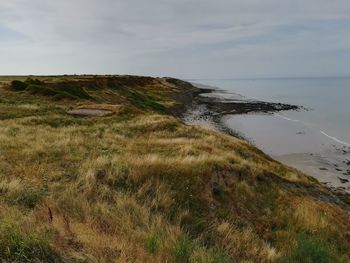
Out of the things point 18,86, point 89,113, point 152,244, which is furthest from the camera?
point 18,86

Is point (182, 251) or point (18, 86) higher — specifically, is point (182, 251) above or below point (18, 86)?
below

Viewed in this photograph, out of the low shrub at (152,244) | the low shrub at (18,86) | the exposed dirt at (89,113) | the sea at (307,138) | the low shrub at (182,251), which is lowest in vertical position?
the sea at (307,138)

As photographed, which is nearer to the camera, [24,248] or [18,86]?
[24,248]

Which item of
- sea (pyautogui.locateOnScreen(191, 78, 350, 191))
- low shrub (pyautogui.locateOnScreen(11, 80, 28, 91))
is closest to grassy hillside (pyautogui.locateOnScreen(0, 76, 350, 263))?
sea (pyautogui.locateOnScreen(191, 78, 350, 191))

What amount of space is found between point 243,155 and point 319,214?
787cm

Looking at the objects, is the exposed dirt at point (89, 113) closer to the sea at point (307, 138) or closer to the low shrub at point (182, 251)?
the sea at point (307, 138)

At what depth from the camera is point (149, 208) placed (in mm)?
8453

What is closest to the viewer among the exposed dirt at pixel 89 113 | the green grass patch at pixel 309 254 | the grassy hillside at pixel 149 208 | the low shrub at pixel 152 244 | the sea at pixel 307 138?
the grassy hillside at pixel 149 208

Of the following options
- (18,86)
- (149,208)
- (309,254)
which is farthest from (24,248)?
(18,86)

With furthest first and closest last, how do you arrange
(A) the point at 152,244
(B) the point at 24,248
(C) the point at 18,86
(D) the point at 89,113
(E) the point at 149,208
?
(C) the point at 18,86, (D) the point at 89,113, (E) the point at 149,208, (A) the point at 152,244, (B) the point at 24,248

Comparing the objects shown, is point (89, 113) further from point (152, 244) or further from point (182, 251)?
point (182, 251)

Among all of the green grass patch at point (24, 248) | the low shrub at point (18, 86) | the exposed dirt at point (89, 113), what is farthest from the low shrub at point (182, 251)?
the low shrub at point (18, 86)

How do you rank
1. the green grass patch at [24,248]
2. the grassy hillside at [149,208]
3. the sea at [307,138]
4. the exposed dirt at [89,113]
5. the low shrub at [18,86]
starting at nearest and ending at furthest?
the green grass patch at [24,248] < the grassy hillside at [149,208] < the exposed dirt at [89,113] < the sea at [307,138] < the low shrub at [18,86]

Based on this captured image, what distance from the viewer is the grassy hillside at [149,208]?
5.55m
